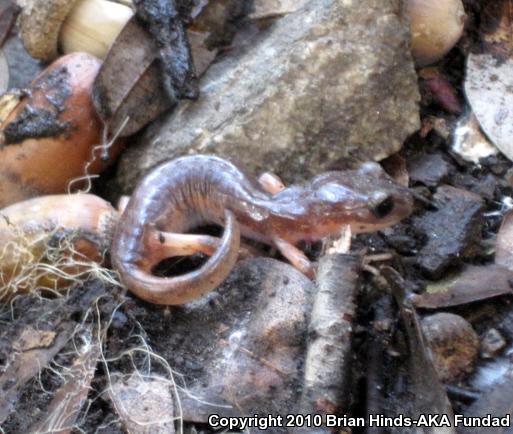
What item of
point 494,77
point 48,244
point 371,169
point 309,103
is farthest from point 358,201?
point 48,244

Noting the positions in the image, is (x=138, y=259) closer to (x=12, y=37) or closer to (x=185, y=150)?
(x=185, y=150)

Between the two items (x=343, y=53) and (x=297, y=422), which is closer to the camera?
(x=297, y=422)

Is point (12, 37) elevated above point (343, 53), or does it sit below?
above

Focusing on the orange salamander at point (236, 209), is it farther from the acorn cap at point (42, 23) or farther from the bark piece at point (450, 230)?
the acorn cap at point (42, 23)

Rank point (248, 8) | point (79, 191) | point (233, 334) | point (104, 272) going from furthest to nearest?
point (248, 8), point (79, 191), point (104, 272), point (233, 334)

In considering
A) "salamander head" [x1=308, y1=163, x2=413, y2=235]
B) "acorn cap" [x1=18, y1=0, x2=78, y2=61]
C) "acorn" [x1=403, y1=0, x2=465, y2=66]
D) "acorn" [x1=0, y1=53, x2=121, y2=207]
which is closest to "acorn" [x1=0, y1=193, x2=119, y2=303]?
"acorn" [x1=0, y1=53, x2=121, y2=207]

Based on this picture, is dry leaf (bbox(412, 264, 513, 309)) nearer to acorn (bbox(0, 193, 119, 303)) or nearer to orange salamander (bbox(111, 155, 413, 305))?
orange salamander (bbox(111, 155, 413, 305))

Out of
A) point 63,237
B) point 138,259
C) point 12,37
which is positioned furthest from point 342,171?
point 12,37

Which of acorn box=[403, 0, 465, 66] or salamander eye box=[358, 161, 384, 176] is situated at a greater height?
acorn box=[403, 0, 465, 66]
